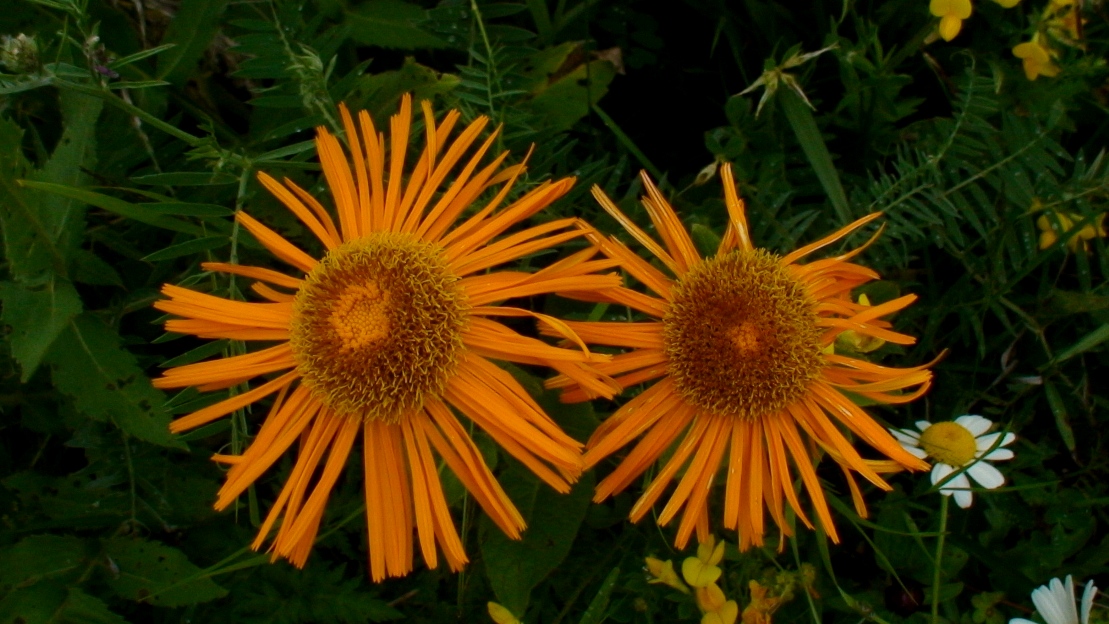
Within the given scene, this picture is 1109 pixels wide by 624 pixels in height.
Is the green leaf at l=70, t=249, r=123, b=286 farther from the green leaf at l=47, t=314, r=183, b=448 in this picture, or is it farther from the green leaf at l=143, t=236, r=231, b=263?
the green leaf at l=143, t=236, r=231, b=263

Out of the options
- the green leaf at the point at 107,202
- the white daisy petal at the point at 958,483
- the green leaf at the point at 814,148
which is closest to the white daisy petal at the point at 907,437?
the white daisy petal at the point at 958,483

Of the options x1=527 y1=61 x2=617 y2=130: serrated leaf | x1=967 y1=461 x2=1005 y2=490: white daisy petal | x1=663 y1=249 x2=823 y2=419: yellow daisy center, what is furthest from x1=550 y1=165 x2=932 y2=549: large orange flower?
x1=527 y1=61 x2=617 y2=130: serrated leaf

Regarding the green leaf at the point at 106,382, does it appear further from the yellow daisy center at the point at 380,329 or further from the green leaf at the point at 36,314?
the yellow daisy center at the point at 380,329

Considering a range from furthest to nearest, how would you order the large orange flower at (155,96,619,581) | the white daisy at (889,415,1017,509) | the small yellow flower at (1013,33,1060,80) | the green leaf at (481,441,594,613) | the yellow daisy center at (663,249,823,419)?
1. the small yellow flower at (1013,33,1060,80)
2. the white daisy at (889,415,1017,509)
3. the green leaf at (481,441,594,613)
4. the yellow daisy center at (663,249,823,419)
5. the large orange flower at (155,96,619,581)

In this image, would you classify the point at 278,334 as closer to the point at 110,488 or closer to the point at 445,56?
the point at 110,488

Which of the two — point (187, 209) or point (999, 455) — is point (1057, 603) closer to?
point (999, 455)

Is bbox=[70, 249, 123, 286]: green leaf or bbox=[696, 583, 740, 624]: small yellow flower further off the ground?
bbox=[70, 249, 123, 286]: green leaf

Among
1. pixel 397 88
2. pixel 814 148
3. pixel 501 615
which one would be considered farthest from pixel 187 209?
pixel 814 148
